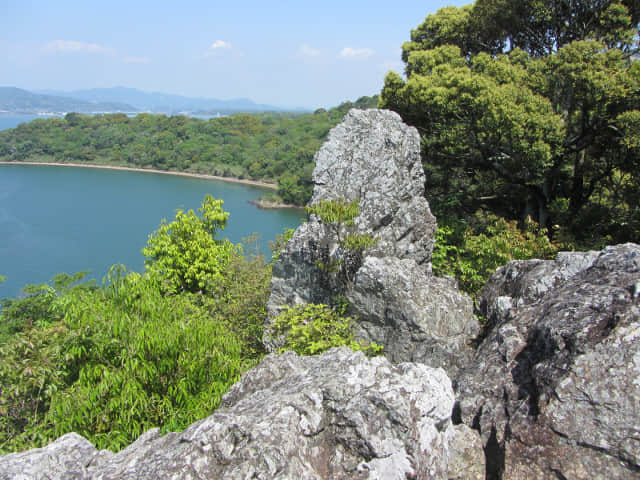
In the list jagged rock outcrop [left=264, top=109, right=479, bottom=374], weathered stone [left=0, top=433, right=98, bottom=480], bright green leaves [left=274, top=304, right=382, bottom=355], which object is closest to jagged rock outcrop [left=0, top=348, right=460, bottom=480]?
weathered stone [left=0, top=433, right=98, bottom=480]

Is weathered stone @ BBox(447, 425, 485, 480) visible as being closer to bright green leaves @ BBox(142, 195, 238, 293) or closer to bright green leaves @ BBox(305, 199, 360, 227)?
bright green leaves @ BBox(305, 199, 360, 227)

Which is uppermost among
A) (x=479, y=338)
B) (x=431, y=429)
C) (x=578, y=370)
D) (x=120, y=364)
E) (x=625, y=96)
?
(x=625, y=96)

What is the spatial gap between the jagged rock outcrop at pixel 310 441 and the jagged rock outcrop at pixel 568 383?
29.1 inches

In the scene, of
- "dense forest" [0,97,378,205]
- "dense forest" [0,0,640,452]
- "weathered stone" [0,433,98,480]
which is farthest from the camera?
"dense forest" [0,97,378,205]

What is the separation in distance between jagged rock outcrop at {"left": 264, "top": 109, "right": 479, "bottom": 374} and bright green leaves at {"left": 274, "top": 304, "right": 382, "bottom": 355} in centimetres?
33

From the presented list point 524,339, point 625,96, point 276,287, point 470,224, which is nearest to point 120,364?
point 276,287

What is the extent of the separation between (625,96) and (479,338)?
28.6ft

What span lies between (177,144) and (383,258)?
4318 inches

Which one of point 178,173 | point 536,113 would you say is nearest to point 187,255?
point 536,113

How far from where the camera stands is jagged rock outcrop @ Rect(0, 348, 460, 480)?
330 cm

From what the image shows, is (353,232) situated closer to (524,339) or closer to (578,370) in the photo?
(524,339)

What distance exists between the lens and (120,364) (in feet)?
20.7

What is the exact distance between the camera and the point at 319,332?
749cm

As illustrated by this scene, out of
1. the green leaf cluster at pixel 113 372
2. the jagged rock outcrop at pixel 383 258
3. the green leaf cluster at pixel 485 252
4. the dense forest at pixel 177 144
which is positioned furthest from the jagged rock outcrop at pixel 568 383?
the dense forest at pixel 177 144
